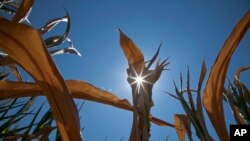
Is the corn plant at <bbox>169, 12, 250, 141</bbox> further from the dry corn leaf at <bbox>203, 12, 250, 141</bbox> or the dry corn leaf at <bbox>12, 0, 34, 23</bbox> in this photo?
the dry corn leaf at <bbox>12, 0, 34, 23</bbox>

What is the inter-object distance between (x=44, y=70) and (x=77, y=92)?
0.10m

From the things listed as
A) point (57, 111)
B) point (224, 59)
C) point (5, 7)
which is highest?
point (5, 7)

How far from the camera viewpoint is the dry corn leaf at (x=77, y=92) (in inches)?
16.3

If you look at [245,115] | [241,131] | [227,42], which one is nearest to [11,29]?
[227,42]

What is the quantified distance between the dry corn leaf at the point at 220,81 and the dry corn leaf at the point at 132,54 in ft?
0.44

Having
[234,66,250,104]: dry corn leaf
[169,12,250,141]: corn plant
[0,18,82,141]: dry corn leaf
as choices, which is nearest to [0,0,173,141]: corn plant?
[0,18,82,141]: dry corn leaf

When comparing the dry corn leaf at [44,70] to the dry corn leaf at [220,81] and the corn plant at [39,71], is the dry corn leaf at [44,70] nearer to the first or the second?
the corn plant at [39,71]

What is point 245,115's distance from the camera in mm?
793

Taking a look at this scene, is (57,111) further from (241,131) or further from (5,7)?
(5,7)

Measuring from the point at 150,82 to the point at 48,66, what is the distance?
0.13 metres

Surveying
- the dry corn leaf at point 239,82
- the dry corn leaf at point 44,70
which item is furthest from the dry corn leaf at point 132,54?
the dry corn leaf at point 239,82

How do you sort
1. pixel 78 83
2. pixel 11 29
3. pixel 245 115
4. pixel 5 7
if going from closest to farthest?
pixel 11 29 → pixel 78 83 → pixel 245 115 → pixel 5 7

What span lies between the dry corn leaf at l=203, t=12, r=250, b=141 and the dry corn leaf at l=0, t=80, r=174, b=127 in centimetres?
14

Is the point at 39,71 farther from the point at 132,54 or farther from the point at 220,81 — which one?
the point at 220,81
